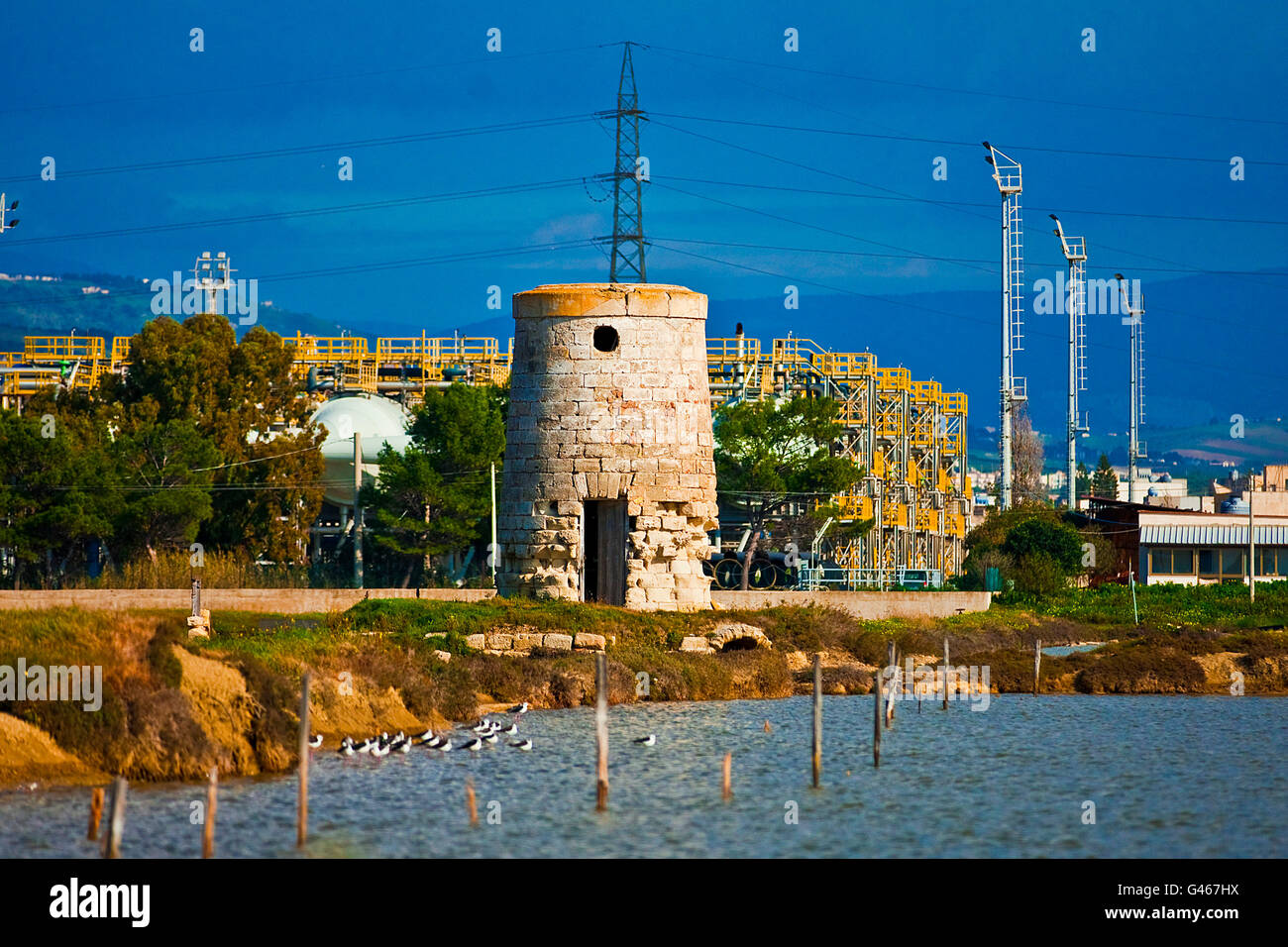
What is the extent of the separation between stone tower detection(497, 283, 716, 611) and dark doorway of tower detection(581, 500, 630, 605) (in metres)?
0.06

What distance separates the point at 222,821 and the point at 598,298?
17840 millimetres

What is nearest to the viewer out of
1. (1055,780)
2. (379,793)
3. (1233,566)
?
(379,793)

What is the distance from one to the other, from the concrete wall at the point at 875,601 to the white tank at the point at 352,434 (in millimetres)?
17680

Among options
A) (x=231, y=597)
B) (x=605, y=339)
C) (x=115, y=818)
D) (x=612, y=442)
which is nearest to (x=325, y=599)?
(x=231, y=597)

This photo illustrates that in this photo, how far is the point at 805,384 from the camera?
7094cm

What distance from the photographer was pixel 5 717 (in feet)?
80.8

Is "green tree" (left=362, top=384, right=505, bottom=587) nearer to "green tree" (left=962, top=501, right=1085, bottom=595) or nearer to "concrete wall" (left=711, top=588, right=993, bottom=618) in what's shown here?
"concrete wall" (left=711, top=588, right=993, bottom=618)

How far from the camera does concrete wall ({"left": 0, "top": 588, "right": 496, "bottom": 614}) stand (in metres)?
43.5

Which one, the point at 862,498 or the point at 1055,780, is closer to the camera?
the point at 1055,780
